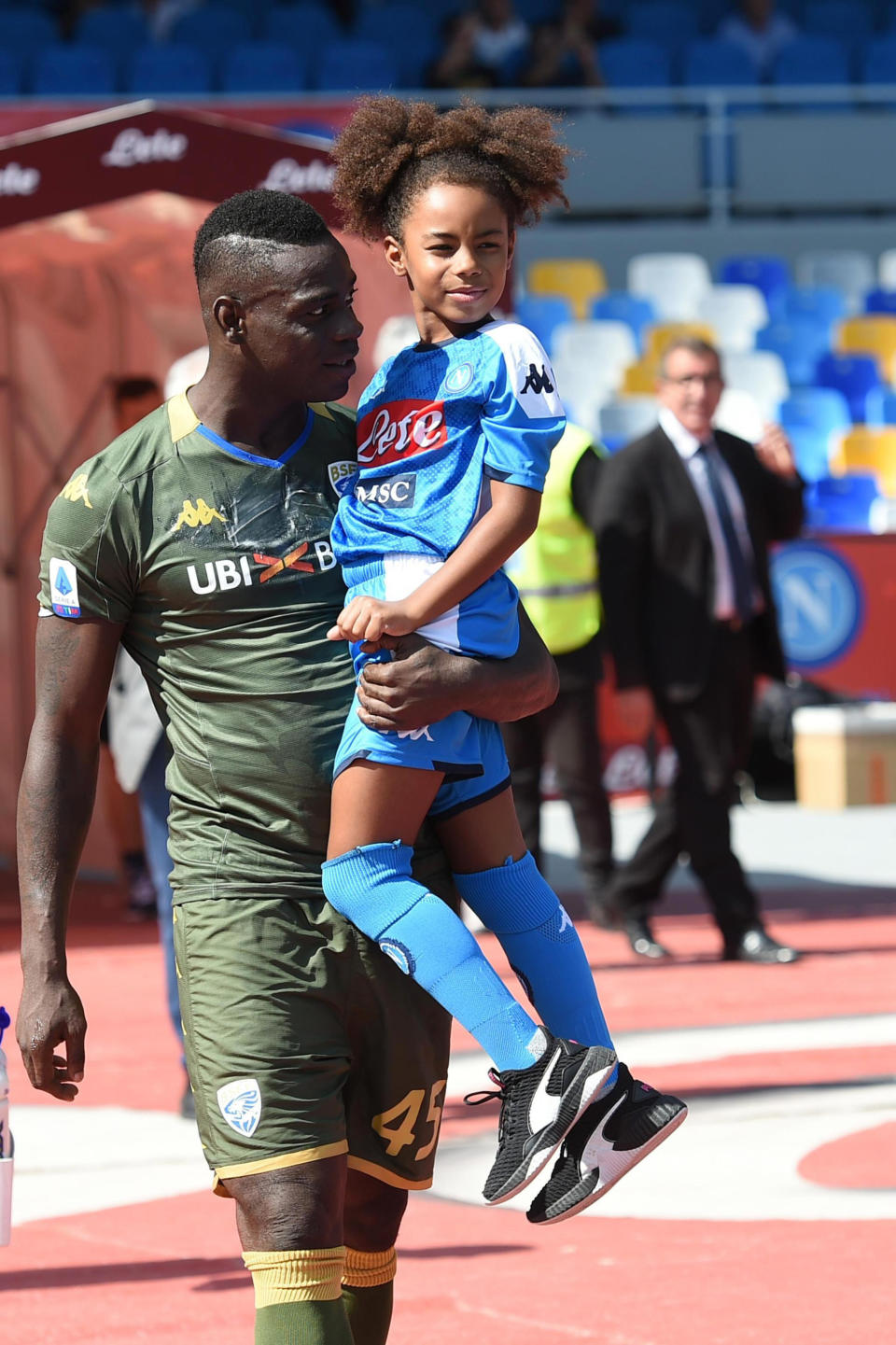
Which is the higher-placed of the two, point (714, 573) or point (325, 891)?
point (325, 891)

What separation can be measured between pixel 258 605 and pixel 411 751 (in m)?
0.32

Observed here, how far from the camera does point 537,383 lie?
333 cm

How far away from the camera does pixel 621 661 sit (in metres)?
8.45

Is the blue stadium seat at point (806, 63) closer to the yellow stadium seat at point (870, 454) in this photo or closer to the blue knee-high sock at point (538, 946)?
the yellow stadium seat at point (870, 454)

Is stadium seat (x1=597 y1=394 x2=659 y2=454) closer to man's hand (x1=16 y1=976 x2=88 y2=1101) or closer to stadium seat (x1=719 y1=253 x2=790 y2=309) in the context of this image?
stadium seat (x1=719 y1=253 x2=790 y2=309)

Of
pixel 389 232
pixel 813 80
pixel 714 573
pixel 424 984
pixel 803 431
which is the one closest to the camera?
pixel 424 984

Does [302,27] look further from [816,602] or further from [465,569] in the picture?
[465,569]

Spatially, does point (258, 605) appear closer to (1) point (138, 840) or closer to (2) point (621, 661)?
(2) point (621, 661)

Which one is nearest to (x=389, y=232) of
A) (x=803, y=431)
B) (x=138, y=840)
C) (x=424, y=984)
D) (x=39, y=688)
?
(x=39, y=688)

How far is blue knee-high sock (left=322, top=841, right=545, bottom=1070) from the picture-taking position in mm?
3203

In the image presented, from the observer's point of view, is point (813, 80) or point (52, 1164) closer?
point (52, 1164)

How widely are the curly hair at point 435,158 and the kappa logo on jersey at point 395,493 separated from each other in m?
0.43

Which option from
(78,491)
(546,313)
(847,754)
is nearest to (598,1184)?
(78,491)

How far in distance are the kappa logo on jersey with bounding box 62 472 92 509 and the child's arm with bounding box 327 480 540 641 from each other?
0.41 metres
